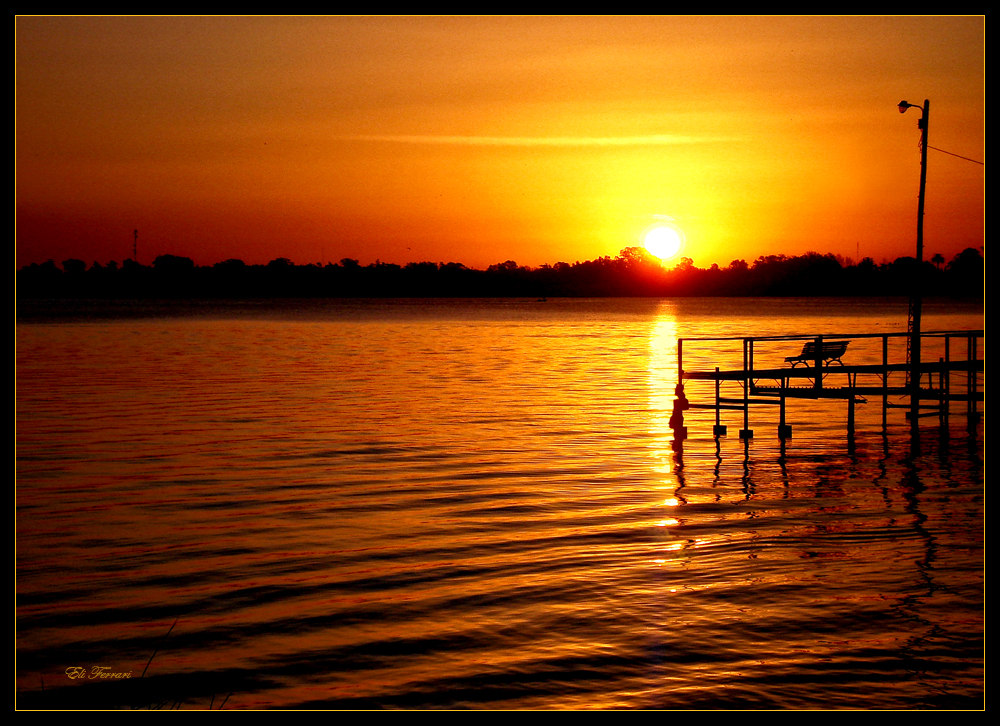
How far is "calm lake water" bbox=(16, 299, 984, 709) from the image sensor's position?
30.0 feet

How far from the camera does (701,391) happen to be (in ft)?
119

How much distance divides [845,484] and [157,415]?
1852cm

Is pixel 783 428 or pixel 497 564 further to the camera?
pixel 783 428

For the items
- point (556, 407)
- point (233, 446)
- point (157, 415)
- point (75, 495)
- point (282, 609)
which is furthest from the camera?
point (556, 407)

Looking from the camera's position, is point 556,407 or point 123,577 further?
point 556,407

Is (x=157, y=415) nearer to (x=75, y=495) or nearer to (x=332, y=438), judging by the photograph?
(x=332, y=438)

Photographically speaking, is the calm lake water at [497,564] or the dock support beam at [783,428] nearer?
the calm lake water at [497,564]

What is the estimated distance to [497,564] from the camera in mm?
12711

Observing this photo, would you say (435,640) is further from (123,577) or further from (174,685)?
(123,577)

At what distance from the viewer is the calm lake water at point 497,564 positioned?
9.16 meters

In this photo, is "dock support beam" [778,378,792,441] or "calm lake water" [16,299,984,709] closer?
"calm lake water" [16,299,984,709]
